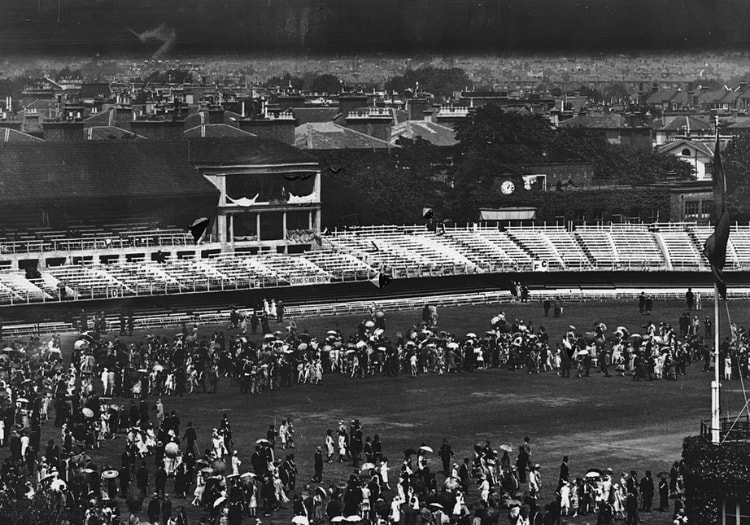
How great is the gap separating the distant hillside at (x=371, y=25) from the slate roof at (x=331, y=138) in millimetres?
15816

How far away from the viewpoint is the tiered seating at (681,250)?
3054 inches

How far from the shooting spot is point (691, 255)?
78438 millimetres

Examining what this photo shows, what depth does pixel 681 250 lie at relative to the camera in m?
79.0

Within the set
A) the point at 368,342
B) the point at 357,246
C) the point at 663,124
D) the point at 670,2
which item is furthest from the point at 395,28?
the point at 663,124

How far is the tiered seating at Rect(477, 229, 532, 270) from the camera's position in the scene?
76000mm

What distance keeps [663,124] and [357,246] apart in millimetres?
55561

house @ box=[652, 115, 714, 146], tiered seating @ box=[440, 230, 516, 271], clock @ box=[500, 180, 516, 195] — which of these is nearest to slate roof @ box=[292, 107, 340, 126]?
clock @ box=[500, 180, 516, 195]

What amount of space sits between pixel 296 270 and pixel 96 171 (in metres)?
11.4

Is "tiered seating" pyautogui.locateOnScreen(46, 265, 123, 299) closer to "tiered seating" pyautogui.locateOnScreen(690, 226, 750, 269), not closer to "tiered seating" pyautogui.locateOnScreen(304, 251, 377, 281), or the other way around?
"tiered seating" pyautogui.locateOnScreen(304, 251, 377, 281)

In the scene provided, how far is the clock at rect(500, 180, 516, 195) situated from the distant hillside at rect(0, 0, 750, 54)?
10.3 metres

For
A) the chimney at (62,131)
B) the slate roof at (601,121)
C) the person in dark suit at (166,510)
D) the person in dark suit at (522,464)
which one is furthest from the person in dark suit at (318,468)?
the slate roof at (601,121)

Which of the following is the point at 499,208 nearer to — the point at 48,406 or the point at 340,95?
the point at 340,95

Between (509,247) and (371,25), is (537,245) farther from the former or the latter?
(371,25)

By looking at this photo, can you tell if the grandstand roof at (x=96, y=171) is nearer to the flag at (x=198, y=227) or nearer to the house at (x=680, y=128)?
the flag at (x=198, y=227)
